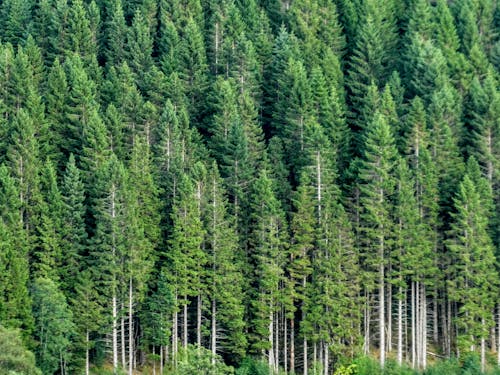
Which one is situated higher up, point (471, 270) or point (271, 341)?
point (471, 270)

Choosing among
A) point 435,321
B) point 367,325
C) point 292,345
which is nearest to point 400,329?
point 367,325

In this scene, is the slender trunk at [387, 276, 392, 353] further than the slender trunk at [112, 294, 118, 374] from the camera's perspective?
Yes

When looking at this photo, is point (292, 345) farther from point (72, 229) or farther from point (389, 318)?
point (72, 229)

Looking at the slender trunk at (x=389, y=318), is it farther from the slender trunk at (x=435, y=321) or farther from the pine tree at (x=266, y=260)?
the pine tree at (x=266, y=260)

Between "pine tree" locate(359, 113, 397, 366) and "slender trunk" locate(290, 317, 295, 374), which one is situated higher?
"pine tree" locate(359, 113, 397, 366)

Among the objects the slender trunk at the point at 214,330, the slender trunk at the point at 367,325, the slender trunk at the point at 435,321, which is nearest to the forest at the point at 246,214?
the slender trunk at the point at 435,321

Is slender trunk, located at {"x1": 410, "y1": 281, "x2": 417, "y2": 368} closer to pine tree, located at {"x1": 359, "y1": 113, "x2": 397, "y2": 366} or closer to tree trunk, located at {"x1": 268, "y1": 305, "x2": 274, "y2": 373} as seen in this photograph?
pine tree, located at {"x1": 359, "y1": 113, "x2": 397, "y2": 366}

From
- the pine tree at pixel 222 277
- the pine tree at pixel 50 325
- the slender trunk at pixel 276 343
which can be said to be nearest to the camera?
the pine tree at pixel 50 325

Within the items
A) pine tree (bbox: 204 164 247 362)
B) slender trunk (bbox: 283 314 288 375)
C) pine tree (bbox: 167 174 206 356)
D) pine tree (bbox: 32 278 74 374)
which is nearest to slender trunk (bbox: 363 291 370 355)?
slender trunk (bbox: 283 314 288 375)

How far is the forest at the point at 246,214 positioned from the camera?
84375mm

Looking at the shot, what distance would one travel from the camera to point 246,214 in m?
91.7

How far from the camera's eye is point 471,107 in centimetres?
10044

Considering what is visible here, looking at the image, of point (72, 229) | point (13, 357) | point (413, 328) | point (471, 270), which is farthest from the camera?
point (413, 328)

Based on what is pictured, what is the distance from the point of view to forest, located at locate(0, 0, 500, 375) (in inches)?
3322
